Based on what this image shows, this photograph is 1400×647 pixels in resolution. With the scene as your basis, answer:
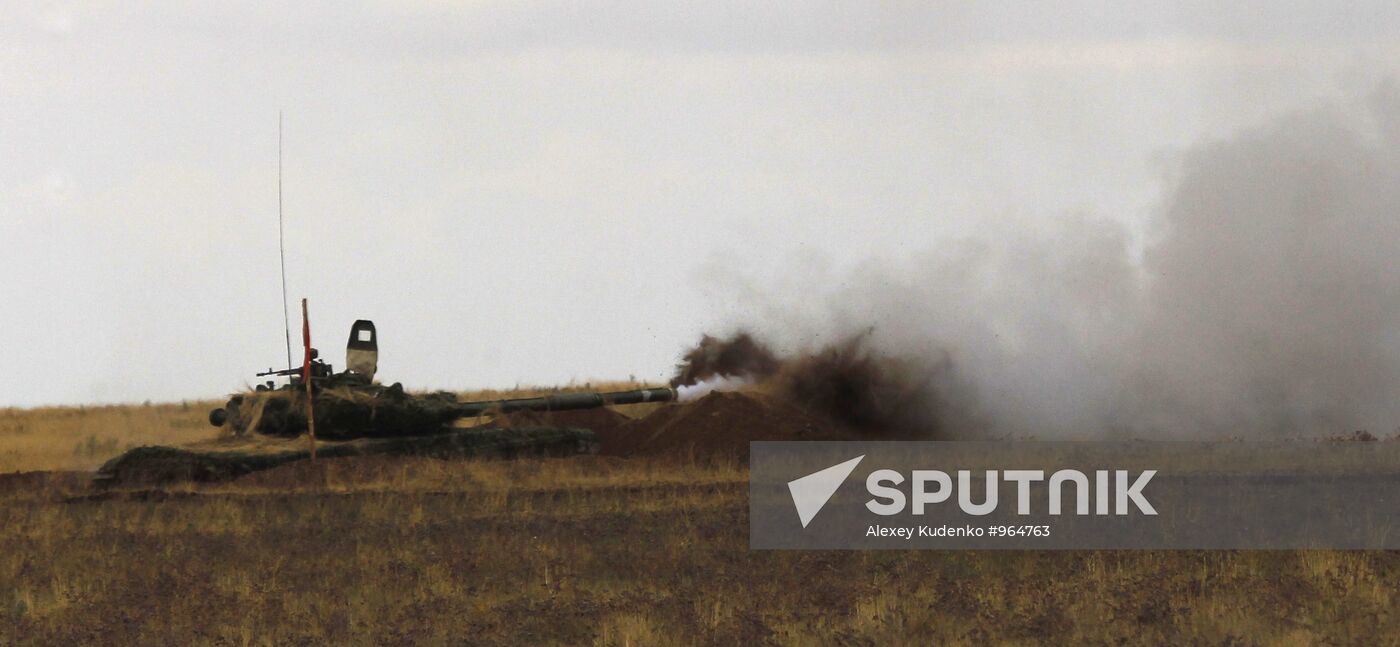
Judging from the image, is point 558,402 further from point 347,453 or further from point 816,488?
point 816,488

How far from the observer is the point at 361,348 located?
100 feet

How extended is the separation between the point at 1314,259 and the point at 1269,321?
5.32 feet

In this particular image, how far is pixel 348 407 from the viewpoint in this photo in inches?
1155

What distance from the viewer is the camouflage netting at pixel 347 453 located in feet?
89.0

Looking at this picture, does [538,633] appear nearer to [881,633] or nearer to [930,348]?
[881,633]

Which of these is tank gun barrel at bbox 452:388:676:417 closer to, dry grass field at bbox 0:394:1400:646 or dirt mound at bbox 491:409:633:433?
dirt mound at bbox 491:409:633:433

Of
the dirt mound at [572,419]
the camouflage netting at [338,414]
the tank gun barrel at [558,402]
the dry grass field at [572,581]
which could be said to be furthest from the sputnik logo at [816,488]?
the camouflage netting at [338,414]

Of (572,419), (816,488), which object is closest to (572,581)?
(816,488)

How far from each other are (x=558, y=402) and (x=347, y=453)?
592cm

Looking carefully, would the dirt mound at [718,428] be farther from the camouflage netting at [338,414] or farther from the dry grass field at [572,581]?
the dry grass field at [572,581]

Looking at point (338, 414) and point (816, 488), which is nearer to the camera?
point (816, 488)

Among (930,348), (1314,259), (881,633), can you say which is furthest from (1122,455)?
(881,633)

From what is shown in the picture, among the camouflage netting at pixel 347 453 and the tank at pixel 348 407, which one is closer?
the camouflage netting at pixel 347 453

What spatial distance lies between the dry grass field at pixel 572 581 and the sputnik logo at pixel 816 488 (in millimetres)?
878
